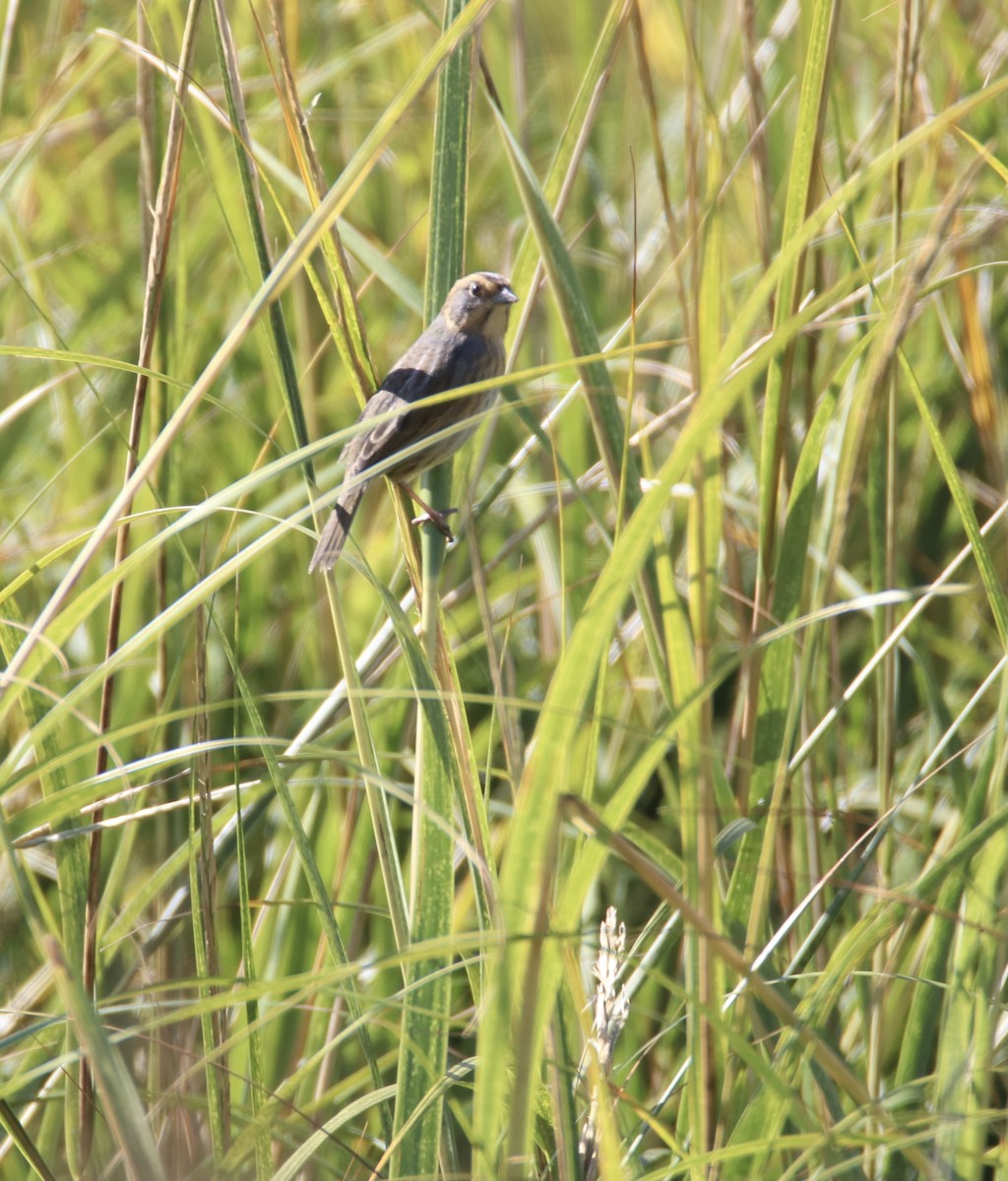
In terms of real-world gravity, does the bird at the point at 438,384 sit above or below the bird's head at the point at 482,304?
below

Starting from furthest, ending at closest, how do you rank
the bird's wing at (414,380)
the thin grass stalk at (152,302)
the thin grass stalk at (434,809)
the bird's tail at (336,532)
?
the bird's wing at (414,380) < the bird's tail at (336,532) < the thin grass stalk at (152,302) < the thin grass stalk at (434,809)

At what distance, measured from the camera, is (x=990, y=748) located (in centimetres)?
173

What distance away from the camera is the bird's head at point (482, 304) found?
2656 mm

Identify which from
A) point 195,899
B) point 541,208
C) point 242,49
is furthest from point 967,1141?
point 242,49

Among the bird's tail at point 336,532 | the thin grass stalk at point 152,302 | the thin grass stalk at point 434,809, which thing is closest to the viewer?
the thin grass stalk at point 434,809

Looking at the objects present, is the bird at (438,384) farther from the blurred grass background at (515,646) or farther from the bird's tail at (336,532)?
the blurred grass background at (515,646)

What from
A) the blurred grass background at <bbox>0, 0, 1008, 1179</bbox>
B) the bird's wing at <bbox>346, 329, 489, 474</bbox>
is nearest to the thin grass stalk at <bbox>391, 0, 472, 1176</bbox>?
the blurred grass background at <bbox>0, 0, 1008, 1179</bbox>

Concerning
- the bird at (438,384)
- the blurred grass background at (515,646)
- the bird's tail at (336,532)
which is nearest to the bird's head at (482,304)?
the bird at (438,384)

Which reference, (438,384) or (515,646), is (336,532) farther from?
(515,646)

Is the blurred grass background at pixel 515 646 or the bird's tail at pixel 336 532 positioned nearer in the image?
the blurred grass background at pixel 515 646

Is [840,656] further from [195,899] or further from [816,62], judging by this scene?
[195,899]

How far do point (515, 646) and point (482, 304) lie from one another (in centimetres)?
100

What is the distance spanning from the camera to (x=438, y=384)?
2.76 m

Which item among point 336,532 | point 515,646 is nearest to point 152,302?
point 336,532
